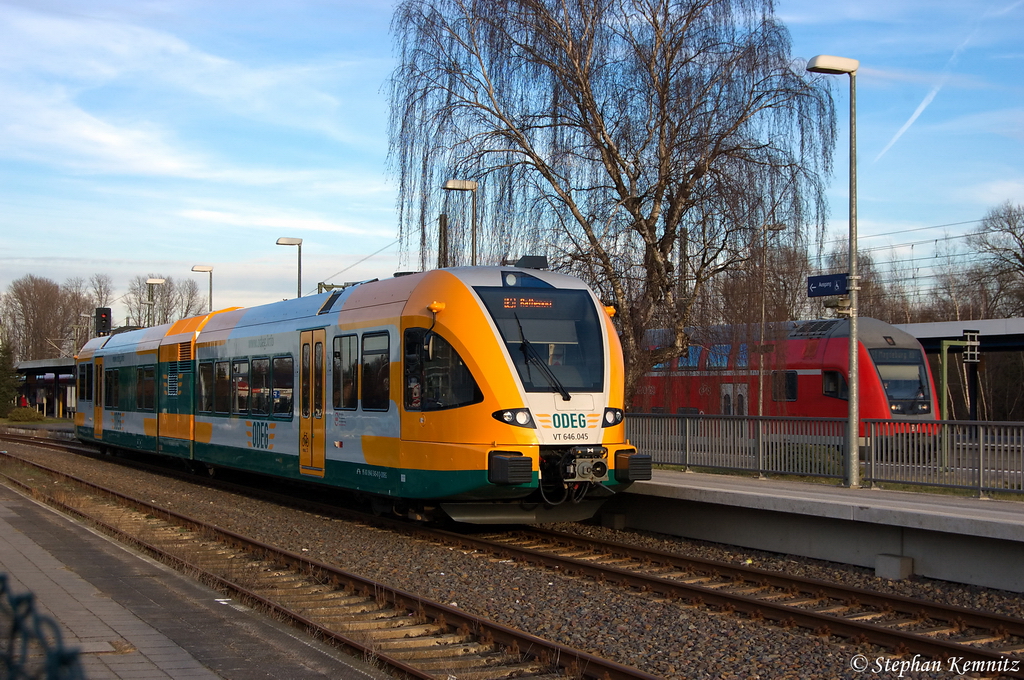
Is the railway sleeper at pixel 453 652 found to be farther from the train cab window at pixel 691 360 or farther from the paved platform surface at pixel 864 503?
the train cab window at pixel 691 360

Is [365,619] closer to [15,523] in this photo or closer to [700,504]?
[700,504]

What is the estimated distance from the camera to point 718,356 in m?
21.2

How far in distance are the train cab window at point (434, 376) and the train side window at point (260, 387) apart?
5185mm

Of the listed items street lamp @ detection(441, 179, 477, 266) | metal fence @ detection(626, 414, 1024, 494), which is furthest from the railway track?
metal fence @ detection(626, 414, 1024, 494)

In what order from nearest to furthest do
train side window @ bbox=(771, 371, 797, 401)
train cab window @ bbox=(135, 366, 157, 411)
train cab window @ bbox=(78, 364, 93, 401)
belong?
train cab window @ bbox=(135, 366, 157, 411)
train side window @ bbox=(771, 371, 797, 401)
train cab window @ bbox=(78, 364, 93, 401)

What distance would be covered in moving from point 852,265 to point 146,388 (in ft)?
55.1

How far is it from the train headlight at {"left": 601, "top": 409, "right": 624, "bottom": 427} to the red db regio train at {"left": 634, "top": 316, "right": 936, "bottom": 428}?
9716mm

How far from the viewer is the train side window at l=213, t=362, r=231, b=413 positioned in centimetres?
1944

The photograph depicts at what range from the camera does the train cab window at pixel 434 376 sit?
12.3m

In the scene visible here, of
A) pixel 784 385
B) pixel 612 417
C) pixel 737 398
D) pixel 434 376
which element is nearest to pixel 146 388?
pixel 434 376

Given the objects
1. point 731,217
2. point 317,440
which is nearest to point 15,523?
point 317,440

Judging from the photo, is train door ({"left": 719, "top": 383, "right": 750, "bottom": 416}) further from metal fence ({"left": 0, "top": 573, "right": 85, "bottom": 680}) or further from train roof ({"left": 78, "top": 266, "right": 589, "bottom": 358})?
metal fence ({"left": 0, "top": 573, "right": 85, "bottom": 680})

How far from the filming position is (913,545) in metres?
11.0

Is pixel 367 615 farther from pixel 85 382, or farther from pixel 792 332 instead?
pixel 85 382
